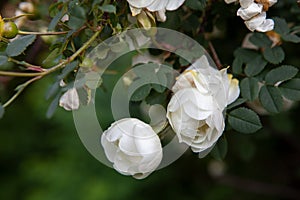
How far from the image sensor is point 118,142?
25.8 inches

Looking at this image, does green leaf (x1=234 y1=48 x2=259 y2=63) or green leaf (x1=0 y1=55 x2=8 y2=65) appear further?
green leaf (x1=234 y1=48 x2=259 y2=63)

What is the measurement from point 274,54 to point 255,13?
0.19 metres

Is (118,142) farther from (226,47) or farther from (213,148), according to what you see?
(226,47)

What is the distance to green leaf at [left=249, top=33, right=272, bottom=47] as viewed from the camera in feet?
2.86

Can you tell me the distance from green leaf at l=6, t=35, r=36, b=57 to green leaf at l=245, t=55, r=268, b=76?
335mm

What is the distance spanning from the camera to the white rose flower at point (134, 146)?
2.11ft

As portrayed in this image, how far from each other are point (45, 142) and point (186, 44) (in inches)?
56.0

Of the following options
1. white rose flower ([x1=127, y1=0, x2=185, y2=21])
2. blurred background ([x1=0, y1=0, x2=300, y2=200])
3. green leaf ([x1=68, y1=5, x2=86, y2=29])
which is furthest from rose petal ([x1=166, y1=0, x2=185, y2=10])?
blurred background ([x1=0, y1=0, x2=300, y2=200])

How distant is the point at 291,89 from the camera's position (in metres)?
0.79

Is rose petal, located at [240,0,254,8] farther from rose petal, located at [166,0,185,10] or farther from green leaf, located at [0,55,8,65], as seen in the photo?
green leaf, located at [0,55,8,65]

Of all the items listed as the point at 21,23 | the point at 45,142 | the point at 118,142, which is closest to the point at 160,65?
the point at 118,142

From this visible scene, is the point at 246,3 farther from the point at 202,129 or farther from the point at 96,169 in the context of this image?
the point at 96,169

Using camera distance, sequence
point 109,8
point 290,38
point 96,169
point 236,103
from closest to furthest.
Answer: point 109,8, point 236,103, point 290,38, point 96,169

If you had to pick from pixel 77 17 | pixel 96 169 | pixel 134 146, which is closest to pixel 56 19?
pixel 77 17
